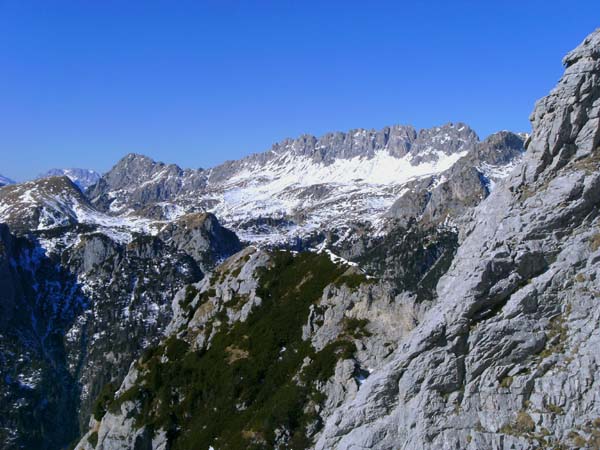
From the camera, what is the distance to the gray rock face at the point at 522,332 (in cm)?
2916

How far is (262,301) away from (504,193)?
41.4 meters

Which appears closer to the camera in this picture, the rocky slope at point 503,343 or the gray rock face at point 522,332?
the gray rock face at point 522,332

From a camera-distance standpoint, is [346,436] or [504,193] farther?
[504,193]

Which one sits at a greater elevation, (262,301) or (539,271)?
(262,301)

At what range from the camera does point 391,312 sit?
55.7 m

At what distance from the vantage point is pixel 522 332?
101 ft

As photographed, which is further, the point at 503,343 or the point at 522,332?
the point at 503,343

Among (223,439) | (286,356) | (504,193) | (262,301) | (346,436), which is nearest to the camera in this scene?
(346,436)

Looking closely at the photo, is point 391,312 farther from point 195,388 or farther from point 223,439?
point 195,388

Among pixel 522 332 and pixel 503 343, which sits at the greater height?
pixel 522 332

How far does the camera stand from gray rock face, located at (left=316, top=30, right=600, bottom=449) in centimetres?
2916

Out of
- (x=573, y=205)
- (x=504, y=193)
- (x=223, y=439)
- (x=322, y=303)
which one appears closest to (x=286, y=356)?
(x=322, y=303)

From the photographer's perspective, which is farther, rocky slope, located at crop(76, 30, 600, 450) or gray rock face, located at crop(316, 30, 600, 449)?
rocky slope, located at crop(76, 30, 600, 450)

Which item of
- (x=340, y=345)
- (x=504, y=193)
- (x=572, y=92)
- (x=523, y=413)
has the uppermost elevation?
(x=572, y=92)
